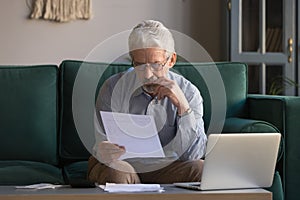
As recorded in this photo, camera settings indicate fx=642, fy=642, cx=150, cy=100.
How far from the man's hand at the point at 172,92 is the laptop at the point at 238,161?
16.7 inches

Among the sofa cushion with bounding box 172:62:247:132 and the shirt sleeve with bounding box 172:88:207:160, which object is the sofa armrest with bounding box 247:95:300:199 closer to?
the sofa cushion with bounding box 172:62:247:132

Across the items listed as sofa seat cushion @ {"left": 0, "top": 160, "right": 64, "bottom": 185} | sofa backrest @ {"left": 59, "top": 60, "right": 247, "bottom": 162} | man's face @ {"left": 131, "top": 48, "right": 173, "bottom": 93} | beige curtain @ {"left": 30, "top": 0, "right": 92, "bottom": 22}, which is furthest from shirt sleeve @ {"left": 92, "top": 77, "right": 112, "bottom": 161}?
beige curtain @ {"left": 30, "top": 0, "right": 92, "bottom": 22}

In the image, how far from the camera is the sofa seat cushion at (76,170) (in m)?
2.51

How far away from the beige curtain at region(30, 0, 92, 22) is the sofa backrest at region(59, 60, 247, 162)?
156 cm

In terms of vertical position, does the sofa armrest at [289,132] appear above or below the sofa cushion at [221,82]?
below

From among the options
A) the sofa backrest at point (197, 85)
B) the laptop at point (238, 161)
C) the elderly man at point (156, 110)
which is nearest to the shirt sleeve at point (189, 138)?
the elderly man at point (156, 110)

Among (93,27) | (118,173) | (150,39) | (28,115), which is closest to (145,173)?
(118,173)

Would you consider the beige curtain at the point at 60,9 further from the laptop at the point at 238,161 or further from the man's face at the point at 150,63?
the laptop at the point at 238,161

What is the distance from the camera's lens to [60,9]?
4.42 metres

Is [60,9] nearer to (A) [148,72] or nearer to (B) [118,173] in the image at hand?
(A) [148,72]

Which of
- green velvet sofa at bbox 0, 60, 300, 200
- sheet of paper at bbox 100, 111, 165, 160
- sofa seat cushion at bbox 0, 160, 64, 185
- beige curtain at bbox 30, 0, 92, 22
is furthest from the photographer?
beige curtain at bbox 30, 0, 92, 22

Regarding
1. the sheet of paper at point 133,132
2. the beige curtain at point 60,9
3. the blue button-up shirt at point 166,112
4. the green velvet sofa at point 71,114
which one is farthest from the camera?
the beige curtain at point 60,9

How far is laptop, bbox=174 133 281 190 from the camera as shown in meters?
1.66

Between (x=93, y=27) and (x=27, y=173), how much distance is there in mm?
2201
